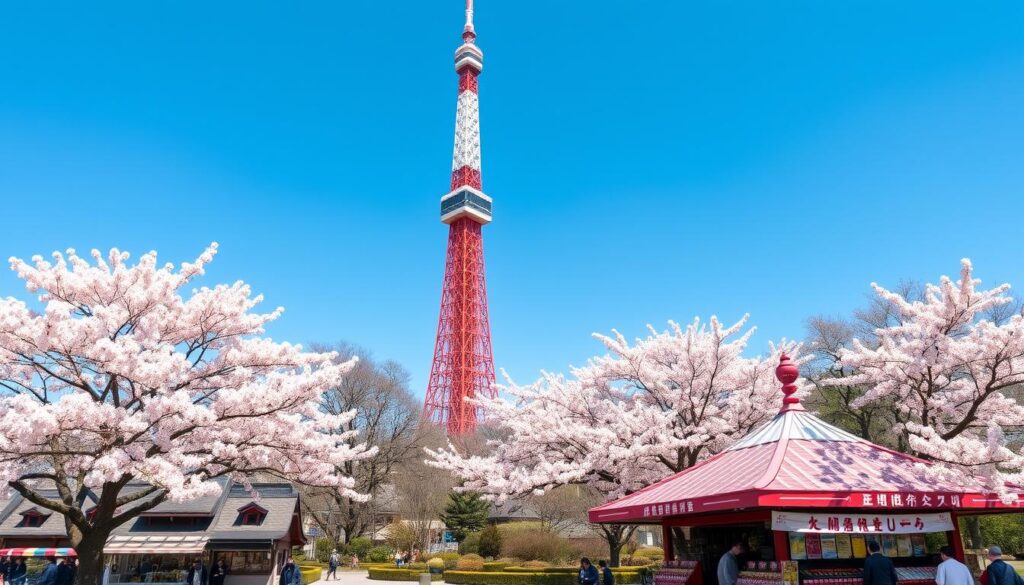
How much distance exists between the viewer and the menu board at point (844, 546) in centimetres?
1006

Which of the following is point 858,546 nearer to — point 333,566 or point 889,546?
point 889,546

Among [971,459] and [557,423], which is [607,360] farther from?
[971,459]

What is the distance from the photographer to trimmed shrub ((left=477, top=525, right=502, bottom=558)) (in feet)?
108

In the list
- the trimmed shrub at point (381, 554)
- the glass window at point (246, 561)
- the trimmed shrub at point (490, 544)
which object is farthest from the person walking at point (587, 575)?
the trimmed shrub at point (381, 554)

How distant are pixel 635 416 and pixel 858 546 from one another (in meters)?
6.73

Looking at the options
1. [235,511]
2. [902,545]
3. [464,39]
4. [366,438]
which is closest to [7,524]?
[235,511]

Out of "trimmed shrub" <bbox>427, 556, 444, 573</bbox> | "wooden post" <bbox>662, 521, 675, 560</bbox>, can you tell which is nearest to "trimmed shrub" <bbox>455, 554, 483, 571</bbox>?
"trimmed shrub" <bbox>427, 556, 444, 573</bbox>

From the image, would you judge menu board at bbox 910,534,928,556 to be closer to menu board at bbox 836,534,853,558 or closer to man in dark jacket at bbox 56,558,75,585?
menu board at bbox 836,534,853,558

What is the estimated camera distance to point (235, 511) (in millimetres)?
27141

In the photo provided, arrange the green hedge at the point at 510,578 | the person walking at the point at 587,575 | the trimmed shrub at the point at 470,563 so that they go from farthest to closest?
the trimmed shrub at the point at 470,563 → the green hedge at the point at 510,578 → the person walking at the point at 587,575

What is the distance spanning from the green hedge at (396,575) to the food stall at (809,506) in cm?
1871

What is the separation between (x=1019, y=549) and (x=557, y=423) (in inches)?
950

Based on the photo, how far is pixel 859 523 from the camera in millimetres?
10070

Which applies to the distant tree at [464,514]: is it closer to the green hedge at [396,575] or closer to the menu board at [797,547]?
the green hedge at [396,575]
